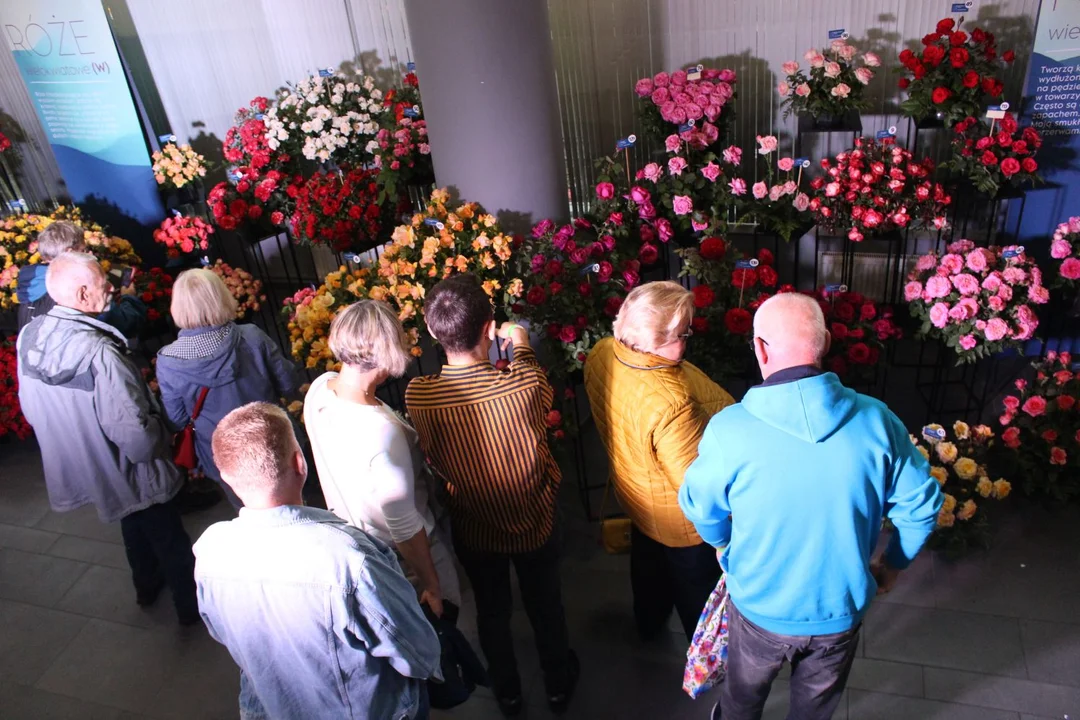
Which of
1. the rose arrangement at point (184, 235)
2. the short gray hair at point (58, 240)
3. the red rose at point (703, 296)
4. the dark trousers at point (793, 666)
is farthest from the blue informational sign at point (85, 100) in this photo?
the dark trousers at point (793, 666)

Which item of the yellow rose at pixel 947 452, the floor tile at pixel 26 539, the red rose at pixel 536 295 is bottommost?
the floor tile at pixel 26 539

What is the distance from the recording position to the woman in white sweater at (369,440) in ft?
6.36

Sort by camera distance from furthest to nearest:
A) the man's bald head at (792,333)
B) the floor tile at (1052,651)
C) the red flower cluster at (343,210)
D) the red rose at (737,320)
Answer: the red flower cluster at (343,210) → the red rose at (737,320) → the floor tile at (1052,651) → the man's bald head at (792,333)

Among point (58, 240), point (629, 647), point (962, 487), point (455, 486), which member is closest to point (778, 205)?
point (962, 487)

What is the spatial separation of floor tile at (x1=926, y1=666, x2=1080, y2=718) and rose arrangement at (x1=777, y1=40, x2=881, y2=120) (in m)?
2.52

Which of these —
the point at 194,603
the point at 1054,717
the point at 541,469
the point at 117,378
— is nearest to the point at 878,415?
the point at 541,469

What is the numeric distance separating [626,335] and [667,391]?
0.19m

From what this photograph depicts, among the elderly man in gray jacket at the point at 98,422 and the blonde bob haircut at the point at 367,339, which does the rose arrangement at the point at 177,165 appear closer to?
the elderly man in gray jacket at the point at 98,422

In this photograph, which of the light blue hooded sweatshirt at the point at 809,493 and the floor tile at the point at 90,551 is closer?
the light blue hooded sweatshirt at the point at 809,493

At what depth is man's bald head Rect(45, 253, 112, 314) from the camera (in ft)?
8.61

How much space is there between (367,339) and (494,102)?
1685 millimetres

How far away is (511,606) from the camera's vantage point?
236 centimetres

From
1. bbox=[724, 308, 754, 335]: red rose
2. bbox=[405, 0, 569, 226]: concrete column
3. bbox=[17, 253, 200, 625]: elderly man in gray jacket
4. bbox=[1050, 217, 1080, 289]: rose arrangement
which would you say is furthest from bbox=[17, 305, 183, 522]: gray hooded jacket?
bbox=[1050, 217, 1080, 289]: rose arrangement

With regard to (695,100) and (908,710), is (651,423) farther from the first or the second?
(695,100)
